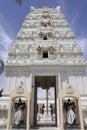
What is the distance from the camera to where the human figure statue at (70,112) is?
30.6ft

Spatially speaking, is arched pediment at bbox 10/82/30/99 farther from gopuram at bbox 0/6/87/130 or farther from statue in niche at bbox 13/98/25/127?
statue in niche at bbox 13/98/25/127

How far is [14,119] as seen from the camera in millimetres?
9484

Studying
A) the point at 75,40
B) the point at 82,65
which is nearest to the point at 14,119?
the point at 82,65

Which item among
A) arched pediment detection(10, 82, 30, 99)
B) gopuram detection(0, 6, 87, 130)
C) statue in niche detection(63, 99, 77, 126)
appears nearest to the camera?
statue in niche detection(63, 99, 77, 126)

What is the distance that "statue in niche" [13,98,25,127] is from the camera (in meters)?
9.39

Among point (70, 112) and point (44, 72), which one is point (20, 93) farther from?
point (70, 112)

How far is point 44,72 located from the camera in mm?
11531

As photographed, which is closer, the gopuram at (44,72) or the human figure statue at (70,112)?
the human figure statue at (70,112)

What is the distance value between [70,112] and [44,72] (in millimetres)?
3276

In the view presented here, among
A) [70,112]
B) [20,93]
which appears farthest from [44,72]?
[70,112]

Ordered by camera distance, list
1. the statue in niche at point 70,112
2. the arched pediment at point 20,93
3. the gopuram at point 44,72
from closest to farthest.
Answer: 1. the statue in niche at point 70,112
2. the gopuram at point 44,72
3. the arched pediment at point 20,93

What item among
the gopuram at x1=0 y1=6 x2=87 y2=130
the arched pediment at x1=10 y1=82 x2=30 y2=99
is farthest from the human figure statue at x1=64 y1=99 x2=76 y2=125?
the arched pediment at x1=10 y1=82 x2=30 y2=99

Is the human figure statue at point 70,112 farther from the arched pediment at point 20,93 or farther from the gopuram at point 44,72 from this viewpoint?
the arched pediment at point 20,93

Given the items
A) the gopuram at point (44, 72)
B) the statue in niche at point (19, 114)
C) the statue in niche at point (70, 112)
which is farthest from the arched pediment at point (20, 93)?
the statue in niche at point (70, 112)
